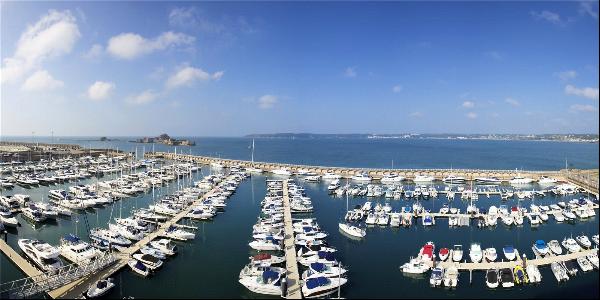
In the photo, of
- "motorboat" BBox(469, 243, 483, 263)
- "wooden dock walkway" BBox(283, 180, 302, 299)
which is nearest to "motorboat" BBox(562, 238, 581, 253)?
"motorboat" BBox(469, 243, 483, 263)

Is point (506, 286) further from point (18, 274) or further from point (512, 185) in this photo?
point (512, 185)

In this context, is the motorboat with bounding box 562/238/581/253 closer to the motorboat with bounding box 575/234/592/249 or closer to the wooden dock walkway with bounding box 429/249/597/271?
the motorboat with bounding box 575/234/592/249

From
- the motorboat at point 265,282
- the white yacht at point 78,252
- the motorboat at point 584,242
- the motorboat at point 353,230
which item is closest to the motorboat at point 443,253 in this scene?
the motorboat at point 353,230

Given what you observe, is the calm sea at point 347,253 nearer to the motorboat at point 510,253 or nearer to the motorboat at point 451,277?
the motorboat at point 451,277

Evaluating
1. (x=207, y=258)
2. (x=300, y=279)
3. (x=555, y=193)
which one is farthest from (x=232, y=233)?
(x=555, y=193)

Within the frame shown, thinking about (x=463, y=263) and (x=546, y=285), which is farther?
(x=463, y=263)
